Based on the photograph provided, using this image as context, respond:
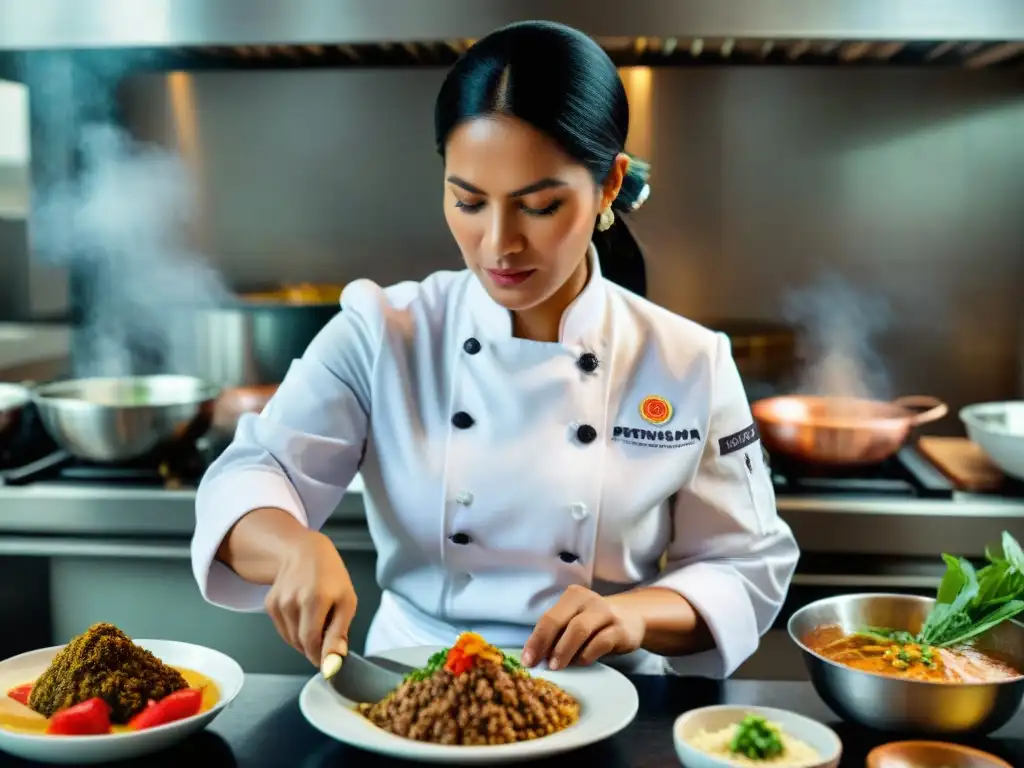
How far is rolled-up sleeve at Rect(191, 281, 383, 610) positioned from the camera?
1.63 meters

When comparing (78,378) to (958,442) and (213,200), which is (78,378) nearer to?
(213,200)

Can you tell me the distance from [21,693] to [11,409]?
1.49 m

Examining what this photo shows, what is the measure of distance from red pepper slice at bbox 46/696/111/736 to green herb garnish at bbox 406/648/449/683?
1.09 feet

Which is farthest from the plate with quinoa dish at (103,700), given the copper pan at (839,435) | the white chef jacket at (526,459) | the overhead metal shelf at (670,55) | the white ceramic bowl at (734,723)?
the overhead metal shelf at (670,55)

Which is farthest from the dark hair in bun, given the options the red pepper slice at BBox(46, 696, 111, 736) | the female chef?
the red pepper slice at BBox(46, 696, 111, 736)

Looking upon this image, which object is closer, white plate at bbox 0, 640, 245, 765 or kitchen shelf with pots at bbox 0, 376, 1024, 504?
white plate at bbox 0, 640, 245, 765

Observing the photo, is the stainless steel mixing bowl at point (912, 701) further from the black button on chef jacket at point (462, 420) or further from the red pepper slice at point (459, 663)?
the black button on chef jacket at point (462, 420)

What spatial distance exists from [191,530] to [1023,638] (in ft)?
5.62

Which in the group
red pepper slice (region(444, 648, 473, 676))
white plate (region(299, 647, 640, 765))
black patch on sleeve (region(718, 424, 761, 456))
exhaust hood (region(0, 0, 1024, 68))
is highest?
exhaust hood (region(0, 0, 1024, 68))

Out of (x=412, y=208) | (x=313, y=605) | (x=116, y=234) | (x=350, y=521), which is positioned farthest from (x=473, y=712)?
(x=116, y=234)

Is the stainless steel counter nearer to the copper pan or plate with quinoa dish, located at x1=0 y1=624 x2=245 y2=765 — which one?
the copper pan

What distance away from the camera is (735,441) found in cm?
179

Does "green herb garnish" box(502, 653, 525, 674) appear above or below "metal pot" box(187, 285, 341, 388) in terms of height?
below

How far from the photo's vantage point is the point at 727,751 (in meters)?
1.20
